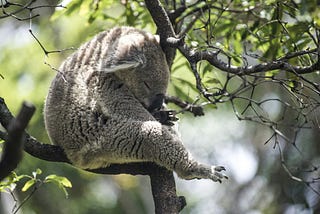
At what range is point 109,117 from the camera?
501cm

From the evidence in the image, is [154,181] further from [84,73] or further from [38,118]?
[38,118]

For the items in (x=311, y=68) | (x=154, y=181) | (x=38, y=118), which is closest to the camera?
(x=311, y=68)

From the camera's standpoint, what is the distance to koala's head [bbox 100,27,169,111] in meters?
5.40

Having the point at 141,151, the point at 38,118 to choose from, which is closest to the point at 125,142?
the point at 141,151

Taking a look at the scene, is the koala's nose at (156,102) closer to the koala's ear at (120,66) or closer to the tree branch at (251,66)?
the koala's ear at (120,66)

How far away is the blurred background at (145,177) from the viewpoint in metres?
9.32

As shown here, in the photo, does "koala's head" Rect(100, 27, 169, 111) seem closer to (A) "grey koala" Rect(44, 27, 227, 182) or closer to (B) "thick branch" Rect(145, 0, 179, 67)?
(A) "grey koala" Rect(44, 27, 227, 182)

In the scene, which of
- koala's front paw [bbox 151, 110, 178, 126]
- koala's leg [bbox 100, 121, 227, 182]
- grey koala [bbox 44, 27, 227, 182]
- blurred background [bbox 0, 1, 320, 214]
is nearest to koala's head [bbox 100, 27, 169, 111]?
grey koala [bbox 44, 27, 227, 182]

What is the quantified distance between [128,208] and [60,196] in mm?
1564

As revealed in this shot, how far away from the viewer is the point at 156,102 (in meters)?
5.46

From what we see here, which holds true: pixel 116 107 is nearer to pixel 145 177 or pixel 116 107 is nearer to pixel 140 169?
pixel 140 169

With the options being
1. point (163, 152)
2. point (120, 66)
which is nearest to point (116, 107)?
point (120, 66)

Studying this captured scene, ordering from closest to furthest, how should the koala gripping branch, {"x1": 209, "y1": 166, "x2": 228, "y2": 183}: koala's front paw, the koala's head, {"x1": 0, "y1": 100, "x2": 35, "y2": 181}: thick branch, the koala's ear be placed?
{"x1": 0, "y1": 100, "x2": 35, "y2": 181}: thick branch → the koala gripping branch → {"x1": 209, "y1": 166, "x2": 228, "y2": 183}: koala's front paw → the koala's ear → the koala's head

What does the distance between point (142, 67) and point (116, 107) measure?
0.58 metres
